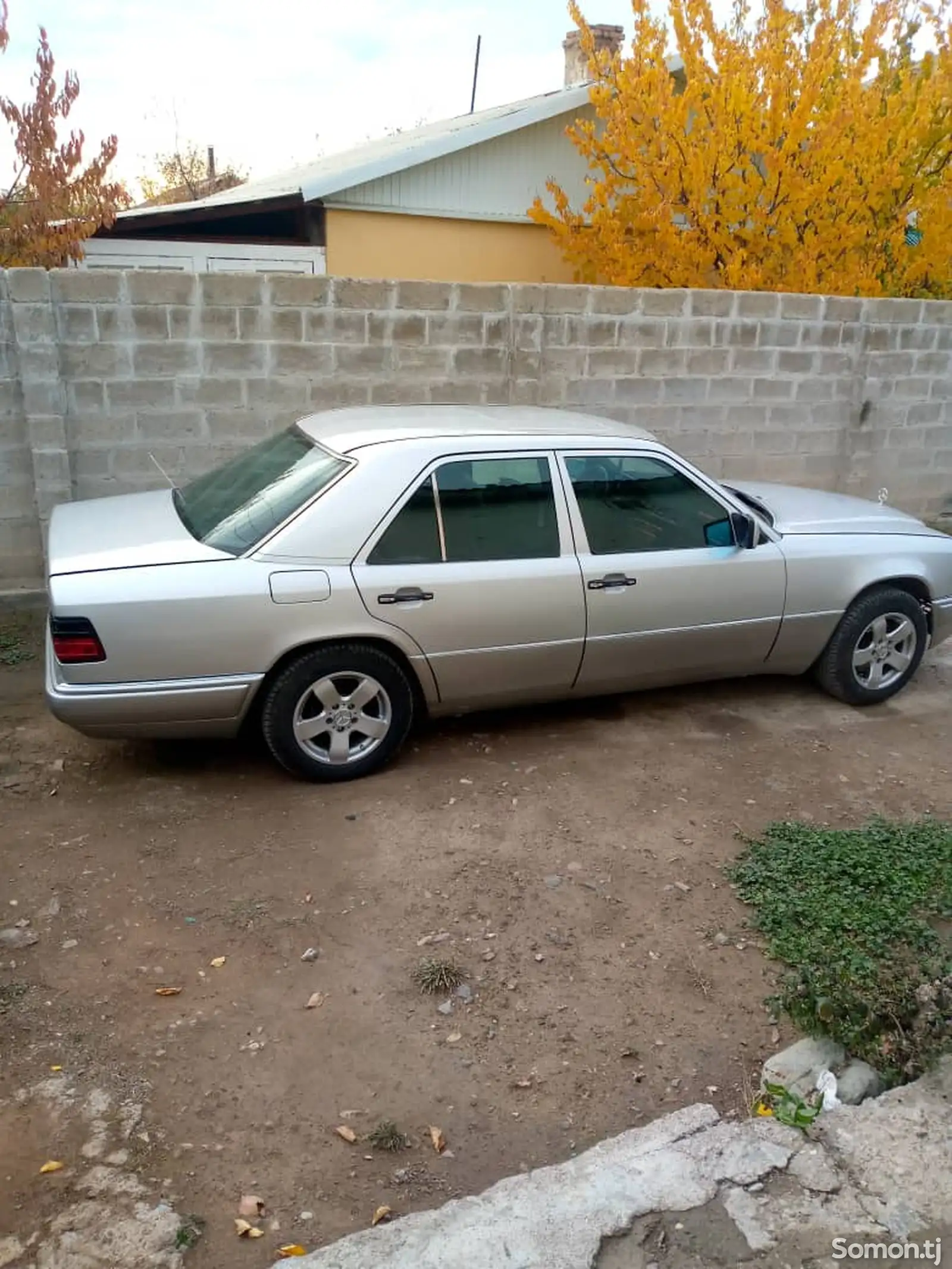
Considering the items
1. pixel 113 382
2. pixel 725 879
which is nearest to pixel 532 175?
pixel 113 382

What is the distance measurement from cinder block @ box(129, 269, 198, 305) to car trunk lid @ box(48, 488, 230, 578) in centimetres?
172

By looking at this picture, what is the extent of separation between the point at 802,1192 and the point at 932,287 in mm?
9900

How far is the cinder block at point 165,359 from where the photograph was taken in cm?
625

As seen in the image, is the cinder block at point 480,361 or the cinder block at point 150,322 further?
the cinder block at point 480,361

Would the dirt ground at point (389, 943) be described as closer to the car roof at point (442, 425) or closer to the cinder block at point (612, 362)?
the car roof at point (442, 425)

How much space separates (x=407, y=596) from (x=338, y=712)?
602 millimetres

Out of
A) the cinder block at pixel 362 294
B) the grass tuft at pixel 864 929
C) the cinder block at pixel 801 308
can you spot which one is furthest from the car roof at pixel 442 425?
the cinder block at pixel 801 308

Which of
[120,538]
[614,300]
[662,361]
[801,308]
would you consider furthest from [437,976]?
[801,308]

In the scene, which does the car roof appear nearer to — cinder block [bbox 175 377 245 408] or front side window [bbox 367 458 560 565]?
front side window [bbox 367 458 560 565]

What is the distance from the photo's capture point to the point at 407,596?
4.41m

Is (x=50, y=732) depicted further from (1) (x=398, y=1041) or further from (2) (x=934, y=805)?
(2) (x=934, y=805)

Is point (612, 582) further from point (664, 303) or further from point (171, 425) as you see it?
point (664, 303)

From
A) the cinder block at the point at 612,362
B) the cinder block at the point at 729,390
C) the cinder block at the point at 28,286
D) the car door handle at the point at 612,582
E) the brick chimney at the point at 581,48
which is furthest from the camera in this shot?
the brick chimney at the point at 581,48

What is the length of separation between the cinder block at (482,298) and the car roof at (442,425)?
5.84 ft
